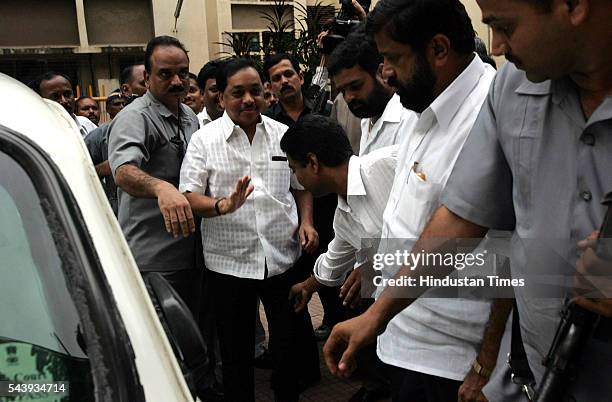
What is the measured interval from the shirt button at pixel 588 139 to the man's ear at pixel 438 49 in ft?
2.41

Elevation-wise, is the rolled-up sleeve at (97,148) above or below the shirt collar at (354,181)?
below

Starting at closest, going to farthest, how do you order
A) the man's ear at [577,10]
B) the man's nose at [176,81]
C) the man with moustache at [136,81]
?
1. the man's ear at [577,10]
2. the man's nose at [176,81]
3. the man with moustache at [136,81]

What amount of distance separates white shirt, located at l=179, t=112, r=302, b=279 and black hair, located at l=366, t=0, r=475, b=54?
1.42m

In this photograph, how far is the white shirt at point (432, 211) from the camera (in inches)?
69.6

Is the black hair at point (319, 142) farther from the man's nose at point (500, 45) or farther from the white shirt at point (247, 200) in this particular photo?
the man's nose at point (500, 45)

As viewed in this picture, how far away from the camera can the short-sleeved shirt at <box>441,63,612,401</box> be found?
3.82ft

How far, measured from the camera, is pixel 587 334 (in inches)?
45.4

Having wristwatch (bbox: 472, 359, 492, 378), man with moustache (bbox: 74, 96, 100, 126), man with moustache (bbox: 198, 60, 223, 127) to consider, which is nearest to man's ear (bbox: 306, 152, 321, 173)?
wristwatch (bbox: 472, 359, 492, 378)

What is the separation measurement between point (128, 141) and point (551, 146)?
220cm

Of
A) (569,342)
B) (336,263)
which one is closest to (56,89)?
(336,263)

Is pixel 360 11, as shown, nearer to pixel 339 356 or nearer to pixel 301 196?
pixel 301 196

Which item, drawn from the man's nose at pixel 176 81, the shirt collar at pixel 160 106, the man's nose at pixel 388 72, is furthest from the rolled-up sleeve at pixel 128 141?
the man's nose at pixel 388 72

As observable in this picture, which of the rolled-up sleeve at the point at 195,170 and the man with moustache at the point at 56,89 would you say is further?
the man with moustache at the point at 56,89

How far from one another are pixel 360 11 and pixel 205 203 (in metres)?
1.71
